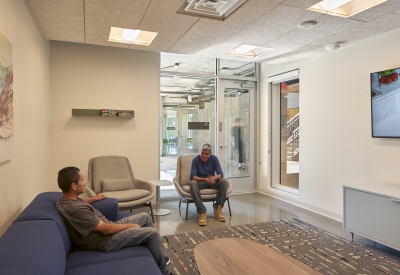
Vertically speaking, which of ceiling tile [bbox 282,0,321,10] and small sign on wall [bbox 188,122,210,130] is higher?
ceiling tile [bbox 282,0,321,10]

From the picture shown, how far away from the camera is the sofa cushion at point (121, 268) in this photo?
1.89 m

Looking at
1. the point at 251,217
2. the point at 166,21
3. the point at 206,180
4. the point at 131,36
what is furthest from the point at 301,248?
the point at 131,36

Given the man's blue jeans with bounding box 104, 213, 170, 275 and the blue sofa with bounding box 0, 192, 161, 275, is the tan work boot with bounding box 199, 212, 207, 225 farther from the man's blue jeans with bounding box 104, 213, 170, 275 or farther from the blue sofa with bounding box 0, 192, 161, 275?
the blue sofa with bounding box 0, 192, 161, 275

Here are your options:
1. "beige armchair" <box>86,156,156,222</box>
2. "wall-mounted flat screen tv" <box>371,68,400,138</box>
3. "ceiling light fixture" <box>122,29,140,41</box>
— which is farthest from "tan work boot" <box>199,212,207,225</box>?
"ceiling light fixture" <box>122,29,140,41</box>

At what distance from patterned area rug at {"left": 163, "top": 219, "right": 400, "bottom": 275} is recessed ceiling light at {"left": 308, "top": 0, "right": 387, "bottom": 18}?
8.54 feet

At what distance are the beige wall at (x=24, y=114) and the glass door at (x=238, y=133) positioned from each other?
11.3 ft

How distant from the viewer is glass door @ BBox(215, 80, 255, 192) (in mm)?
6117

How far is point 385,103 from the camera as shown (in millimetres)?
3625

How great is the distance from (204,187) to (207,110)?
2003 millimetres

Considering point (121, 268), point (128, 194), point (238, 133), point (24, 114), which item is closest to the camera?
point (121, 268)

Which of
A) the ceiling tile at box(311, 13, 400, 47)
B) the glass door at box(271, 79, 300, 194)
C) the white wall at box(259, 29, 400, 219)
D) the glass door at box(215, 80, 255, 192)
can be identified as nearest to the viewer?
the ceiling tile at box(311, 13, 400, 47)

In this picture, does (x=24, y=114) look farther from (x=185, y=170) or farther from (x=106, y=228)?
(x=185, y=170)

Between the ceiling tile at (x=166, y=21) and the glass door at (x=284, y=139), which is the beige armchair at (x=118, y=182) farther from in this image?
the glass door at (x=284, y=139)

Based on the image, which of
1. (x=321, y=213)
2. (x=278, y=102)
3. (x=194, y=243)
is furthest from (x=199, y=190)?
(x=278, y=102)
